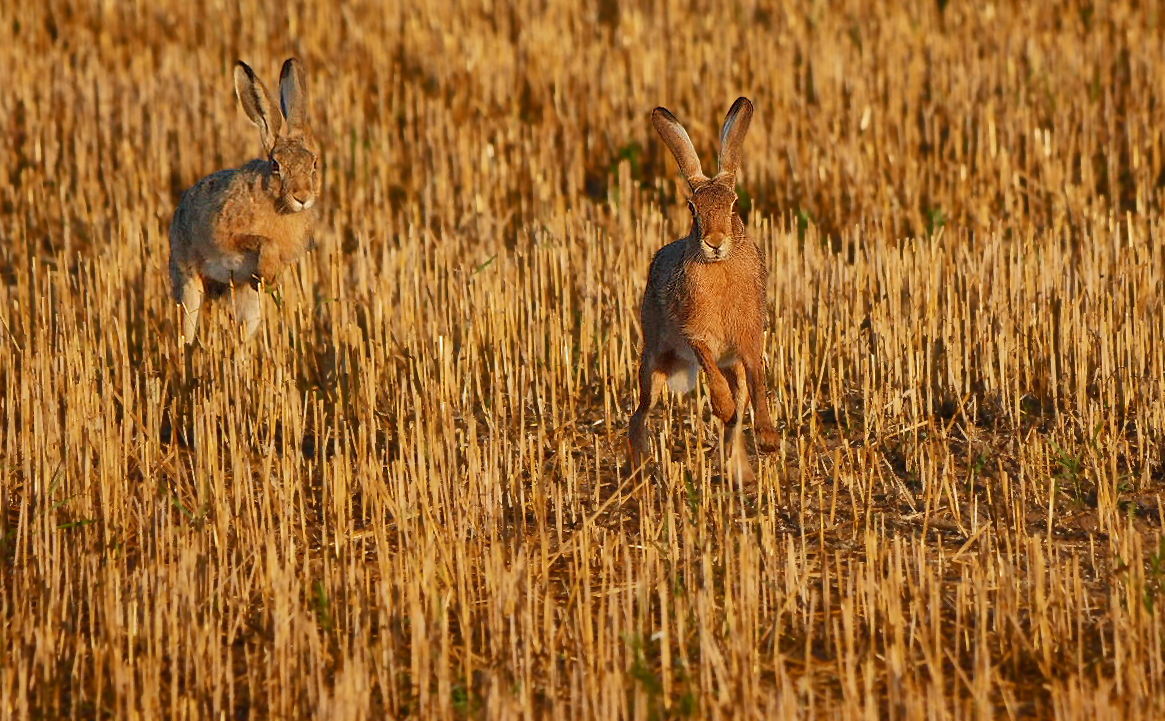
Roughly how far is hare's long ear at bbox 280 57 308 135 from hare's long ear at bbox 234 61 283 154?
0.06 metres

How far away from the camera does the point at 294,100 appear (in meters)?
7.95

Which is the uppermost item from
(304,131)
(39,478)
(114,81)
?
(114,81)

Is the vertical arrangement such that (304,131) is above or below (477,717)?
above

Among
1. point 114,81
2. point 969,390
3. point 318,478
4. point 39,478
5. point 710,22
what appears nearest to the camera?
point 39,478

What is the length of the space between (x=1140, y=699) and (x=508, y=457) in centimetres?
249

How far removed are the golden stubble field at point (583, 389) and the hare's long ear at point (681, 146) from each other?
97 centimetres

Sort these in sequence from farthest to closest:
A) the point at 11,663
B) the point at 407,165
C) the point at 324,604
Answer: the point at 407,165
the point at 324,604
the point at 11,663

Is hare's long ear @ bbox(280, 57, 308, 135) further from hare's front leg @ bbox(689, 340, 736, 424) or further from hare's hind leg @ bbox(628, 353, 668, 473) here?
hare's front leg @ bbox(689, 340, 736, 424)

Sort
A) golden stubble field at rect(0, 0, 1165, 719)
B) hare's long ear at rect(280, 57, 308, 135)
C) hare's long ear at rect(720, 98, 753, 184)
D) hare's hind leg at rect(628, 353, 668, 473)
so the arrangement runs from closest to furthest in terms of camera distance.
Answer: golden stubble field at rect(0, 0, 1165, 719)
hare's long ear at rect(720, 98, 753, 184)
hare's hind leg at rect(628, 353, 668, 473)
hare's long ear at rect(280, 57, 308, 135)

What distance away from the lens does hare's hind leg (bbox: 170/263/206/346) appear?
25.6ft

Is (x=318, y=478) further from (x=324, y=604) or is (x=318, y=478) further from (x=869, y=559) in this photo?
(x=869, y=559)

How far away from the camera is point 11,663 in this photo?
4574 mm

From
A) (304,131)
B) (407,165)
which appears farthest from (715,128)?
(304,131)

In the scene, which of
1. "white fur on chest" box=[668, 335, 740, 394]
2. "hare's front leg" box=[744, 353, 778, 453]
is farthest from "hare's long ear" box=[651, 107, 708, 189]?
"hare's front leg" box=[744, 353, 778, 453]
